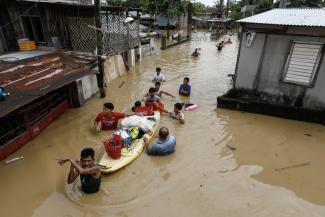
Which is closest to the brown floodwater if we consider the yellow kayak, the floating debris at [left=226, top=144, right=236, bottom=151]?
the floating debris at [left=226, top=144, right=236, bottom=151]

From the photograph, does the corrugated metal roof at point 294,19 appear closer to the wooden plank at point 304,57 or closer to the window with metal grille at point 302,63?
the window with metal grille at point 302,63

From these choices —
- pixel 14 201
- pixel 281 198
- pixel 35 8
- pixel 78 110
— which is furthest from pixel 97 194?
pixel 35 8

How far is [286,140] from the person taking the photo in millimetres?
7902

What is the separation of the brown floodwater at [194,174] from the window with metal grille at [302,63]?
162 cm

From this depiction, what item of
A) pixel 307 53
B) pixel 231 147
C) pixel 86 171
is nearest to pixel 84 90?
pixel 86 171

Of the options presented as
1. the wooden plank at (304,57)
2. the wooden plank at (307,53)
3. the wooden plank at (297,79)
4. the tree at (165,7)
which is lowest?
the wooden plank at (297,79)

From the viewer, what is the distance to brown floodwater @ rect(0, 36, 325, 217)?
5227 millimetres

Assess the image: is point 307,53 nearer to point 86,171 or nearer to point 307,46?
point 307,46

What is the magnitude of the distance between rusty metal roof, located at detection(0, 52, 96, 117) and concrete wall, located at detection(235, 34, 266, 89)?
567 cm

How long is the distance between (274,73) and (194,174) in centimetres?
546

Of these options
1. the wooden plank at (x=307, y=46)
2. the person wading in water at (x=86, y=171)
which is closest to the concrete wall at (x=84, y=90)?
the person wading in water at (x=86, y=171)

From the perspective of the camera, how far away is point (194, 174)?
6293 mm

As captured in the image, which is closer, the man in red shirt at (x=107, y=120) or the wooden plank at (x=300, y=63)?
the man in red shirt at (x=107, y=120)

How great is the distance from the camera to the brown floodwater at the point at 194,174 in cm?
523
